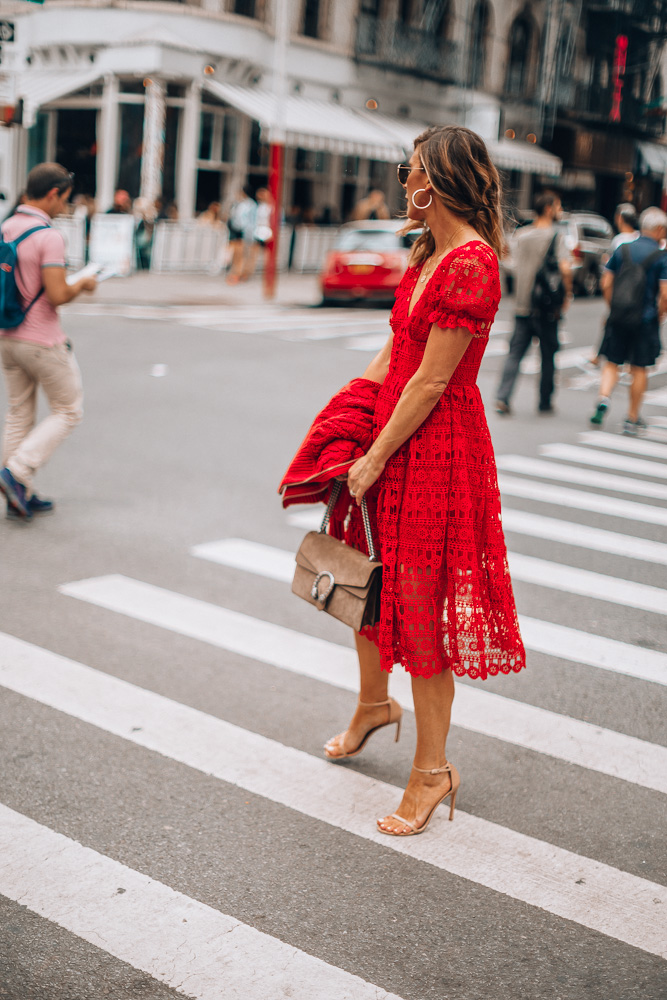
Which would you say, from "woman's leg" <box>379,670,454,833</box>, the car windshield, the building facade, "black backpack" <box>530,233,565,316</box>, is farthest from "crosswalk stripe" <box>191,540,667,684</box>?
the building facade

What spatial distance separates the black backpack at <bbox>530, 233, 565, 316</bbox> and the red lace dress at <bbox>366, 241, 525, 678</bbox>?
7.95 m

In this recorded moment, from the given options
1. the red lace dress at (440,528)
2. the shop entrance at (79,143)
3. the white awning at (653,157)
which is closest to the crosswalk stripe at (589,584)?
the red lace dress at (440,528)

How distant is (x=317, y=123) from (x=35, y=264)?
24.7 m

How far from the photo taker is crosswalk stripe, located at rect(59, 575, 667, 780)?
420 cm

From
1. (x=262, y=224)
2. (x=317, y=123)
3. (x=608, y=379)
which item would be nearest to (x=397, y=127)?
(x=317, y=123)

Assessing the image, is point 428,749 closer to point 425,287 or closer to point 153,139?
point 425,287

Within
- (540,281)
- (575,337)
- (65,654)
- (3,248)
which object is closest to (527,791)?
(65,654)

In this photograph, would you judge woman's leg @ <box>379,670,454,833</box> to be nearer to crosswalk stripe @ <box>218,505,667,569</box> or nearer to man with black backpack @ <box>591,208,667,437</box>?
crosswalk stripe @ <box>218,505,667,569</box>

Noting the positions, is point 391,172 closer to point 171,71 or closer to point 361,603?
point 171,71

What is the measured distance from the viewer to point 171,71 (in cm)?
2728

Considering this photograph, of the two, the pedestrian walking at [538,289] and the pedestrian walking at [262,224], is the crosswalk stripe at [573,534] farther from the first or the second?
the pedestrian walking at [262,224]

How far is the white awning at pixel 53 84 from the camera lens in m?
28.1

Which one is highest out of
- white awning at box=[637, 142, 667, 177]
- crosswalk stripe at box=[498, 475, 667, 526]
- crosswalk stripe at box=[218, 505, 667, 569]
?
white awning at box=[637, 142, 667, 177]

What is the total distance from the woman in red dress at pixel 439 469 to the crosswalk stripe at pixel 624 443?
7048mm
